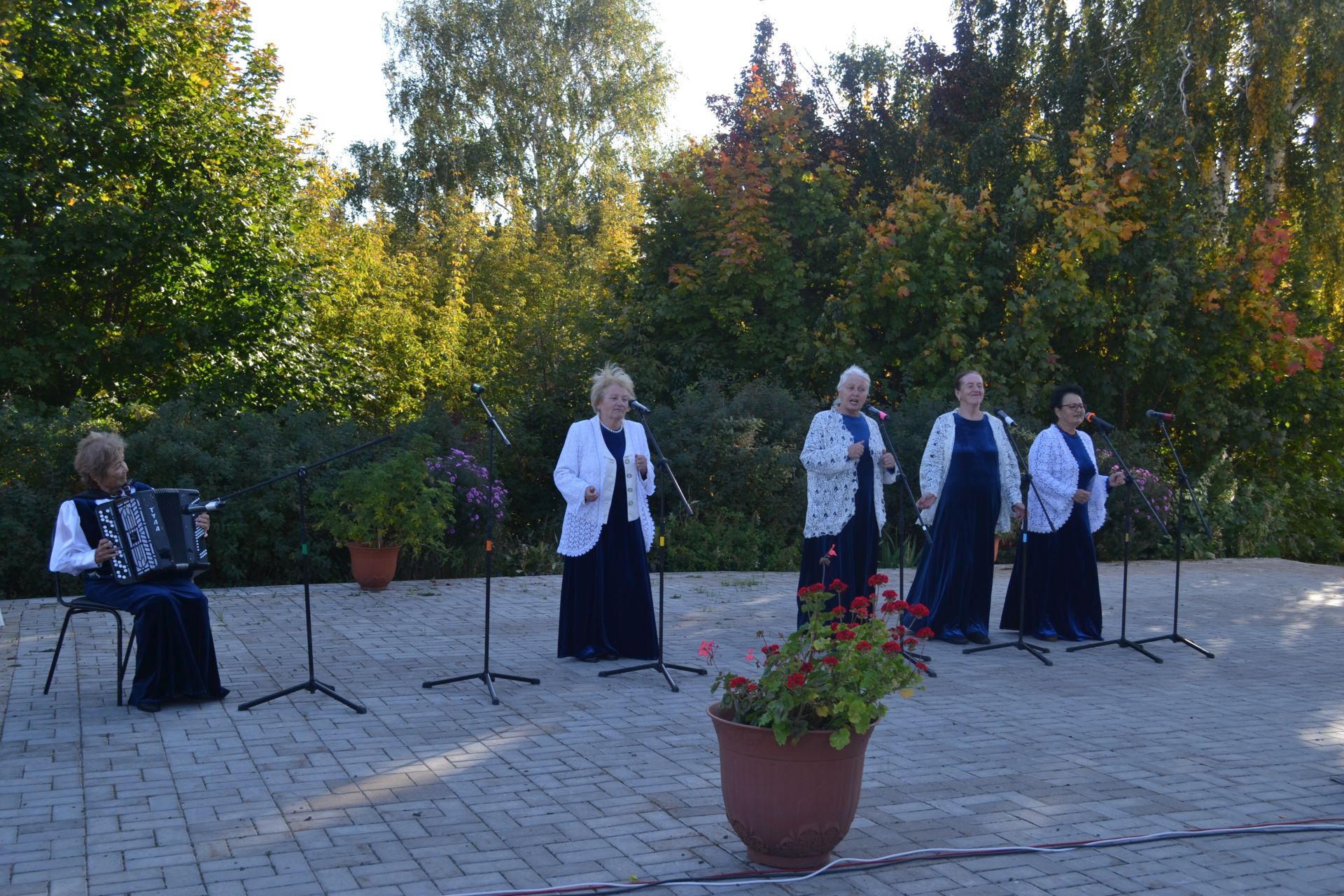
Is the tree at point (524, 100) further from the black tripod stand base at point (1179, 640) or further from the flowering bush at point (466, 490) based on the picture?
the black tripod stand base at point (1179, 640)

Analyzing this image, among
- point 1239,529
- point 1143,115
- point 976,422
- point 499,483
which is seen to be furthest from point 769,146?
point 976,422

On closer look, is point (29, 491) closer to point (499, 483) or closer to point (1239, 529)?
point (499, 483)

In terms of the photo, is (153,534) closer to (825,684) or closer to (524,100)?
(825,684)

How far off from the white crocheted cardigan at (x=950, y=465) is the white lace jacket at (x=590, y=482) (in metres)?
2.30

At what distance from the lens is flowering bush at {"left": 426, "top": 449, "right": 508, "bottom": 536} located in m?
12.8

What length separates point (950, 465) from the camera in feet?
30.2

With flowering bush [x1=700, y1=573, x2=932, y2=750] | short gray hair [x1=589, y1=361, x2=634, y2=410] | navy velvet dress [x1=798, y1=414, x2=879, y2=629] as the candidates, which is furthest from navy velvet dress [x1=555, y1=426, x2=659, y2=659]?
flowering bush [x1=700, y1=573, x2=932, y2=750]

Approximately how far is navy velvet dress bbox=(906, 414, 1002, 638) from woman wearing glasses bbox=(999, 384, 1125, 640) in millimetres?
339

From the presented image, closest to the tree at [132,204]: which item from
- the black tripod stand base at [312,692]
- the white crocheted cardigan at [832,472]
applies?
the black tripod stand base at [312,692]

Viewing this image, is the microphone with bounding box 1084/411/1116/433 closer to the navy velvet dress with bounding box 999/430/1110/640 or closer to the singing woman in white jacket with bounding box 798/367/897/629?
the navy velvet dress with bounding box 999/430/1110/640

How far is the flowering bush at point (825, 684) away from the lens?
433 centimetres

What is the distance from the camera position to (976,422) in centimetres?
925

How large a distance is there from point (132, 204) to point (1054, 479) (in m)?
11.9

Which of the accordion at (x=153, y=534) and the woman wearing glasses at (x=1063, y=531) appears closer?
the accordion at (x=153, y=534)
